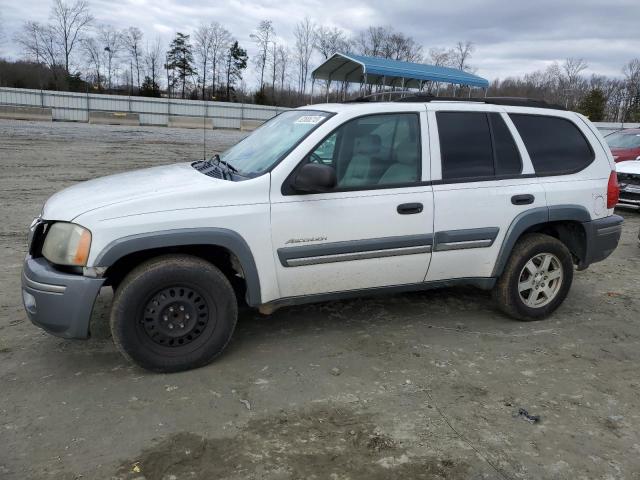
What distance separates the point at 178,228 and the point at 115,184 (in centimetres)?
77

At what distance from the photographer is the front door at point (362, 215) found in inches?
142

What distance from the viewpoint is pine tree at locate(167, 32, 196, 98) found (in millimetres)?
69125

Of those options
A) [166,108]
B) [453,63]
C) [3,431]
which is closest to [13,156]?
[3,431]

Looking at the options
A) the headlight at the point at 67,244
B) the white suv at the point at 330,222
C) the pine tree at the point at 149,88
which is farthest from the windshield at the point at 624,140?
the pine tree at the point at 149,88

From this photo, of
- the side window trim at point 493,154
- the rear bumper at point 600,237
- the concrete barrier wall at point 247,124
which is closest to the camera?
the side window trim at point 493,154

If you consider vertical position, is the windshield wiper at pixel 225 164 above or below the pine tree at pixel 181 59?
below

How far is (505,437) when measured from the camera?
2939mm

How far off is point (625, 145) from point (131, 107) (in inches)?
1432

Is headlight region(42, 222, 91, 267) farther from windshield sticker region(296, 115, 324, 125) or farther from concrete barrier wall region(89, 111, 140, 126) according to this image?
concrete barrier wall region(89, 111, 140, 126)

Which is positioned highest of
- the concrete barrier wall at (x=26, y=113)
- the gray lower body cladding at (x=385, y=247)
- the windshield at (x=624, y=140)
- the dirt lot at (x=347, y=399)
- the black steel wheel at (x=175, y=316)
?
the concrete barrier wall at (x=26, y=113)

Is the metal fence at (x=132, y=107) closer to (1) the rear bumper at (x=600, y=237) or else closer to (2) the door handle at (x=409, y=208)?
(1) the rear bumper at (x=600, y=237)

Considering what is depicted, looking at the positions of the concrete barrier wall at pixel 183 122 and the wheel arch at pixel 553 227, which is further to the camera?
the concrete barrier wall at pixel 183 122

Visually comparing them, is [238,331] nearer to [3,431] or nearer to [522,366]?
[3,431]

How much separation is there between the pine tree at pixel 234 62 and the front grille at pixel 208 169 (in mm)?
71421
